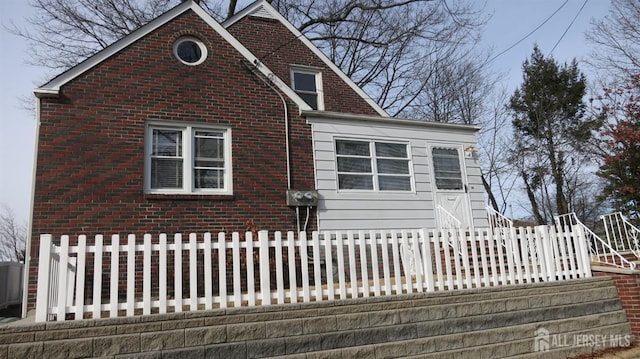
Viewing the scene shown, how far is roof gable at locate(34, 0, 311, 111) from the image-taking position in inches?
290

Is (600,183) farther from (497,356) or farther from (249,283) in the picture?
(249,283)

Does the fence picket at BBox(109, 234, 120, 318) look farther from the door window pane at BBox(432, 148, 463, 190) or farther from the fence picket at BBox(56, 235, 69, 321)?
the door window pane at BBox(432, 148, 463, 190)

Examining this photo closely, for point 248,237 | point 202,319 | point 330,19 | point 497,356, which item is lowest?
point 497,356

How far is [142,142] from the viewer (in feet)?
25.4

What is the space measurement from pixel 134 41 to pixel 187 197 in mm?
3332

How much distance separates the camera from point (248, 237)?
187 inches

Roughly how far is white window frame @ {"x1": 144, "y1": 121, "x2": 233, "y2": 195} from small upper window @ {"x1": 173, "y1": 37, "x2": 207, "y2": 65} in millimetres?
1422

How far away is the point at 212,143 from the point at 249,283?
14.2ft

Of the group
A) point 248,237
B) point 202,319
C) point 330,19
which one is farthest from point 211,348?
point 330,19

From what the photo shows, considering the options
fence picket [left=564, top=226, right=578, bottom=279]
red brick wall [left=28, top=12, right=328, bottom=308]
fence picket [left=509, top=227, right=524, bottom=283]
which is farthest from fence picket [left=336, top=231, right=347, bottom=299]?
fence picket [left=564, top=226, right=578, bottom=279]

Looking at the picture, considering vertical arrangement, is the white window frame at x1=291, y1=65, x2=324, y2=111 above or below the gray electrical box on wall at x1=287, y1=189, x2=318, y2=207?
above

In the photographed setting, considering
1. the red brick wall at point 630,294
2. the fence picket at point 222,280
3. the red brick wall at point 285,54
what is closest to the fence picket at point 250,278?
the fence picket at point 222,280

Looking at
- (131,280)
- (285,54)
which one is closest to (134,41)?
(285,54)

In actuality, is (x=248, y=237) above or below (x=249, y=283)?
above
